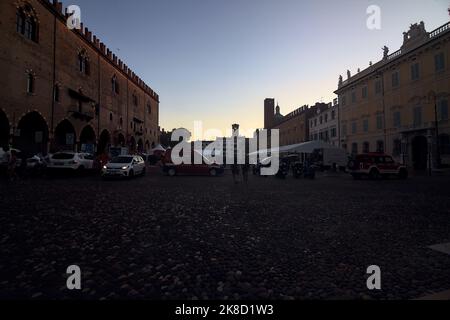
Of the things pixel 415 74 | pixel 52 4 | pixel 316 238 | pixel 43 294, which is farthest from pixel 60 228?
pixel 415 74

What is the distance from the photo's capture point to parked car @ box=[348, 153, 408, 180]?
1697cm

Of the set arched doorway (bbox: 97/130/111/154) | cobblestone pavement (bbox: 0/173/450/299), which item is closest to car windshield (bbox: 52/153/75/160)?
cobblestone pavement (bbox: 0/173/450/299)

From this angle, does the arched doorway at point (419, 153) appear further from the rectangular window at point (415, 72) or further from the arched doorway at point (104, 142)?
the arched doorway at point (104, 142)

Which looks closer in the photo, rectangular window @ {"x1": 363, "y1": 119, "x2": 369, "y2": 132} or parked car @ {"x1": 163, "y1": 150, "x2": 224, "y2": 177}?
parked car @ {"x1": 163, "y1": 150, "x2": 224, "y2": 177}

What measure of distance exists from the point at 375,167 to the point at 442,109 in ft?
35.7

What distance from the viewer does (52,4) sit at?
20.6m

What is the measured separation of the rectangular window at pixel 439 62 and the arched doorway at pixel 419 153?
6.54m

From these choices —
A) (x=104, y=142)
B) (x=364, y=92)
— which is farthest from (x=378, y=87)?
(x=104, y=142)

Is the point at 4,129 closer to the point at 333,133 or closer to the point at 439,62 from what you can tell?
the point at 439,62

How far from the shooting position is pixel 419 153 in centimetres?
2462

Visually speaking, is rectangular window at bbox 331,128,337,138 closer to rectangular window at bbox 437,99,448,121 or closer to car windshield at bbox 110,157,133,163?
rectangular window at bbox 437,99,448,121

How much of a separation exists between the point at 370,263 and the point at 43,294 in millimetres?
3957

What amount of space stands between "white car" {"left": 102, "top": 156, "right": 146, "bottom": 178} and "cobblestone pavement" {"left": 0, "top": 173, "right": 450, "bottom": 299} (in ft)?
26.6
